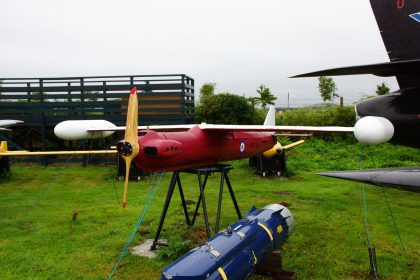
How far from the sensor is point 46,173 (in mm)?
17188

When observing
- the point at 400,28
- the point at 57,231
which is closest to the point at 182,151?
the point at 57,231

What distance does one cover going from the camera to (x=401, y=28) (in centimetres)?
932

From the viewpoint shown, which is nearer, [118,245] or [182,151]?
[182,151]

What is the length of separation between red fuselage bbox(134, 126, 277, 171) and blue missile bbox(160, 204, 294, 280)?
1.49 m

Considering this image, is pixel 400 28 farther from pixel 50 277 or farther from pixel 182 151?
pixel 50 277

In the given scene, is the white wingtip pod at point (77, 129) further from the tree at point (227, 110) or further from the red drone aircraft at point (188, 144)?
the tree at point (227, 110)

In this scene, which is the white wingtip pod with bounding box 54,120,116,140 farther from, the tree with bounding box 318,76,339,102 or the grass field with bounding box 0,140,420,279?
the tree with bounding box 318,76,339,102

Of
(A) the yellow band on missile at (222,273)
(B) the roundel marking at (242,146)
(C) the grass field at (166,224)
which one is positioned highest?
(B) the roundel marking at (242,146)

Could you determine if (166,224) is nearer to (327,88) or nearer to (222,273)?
(222,273)

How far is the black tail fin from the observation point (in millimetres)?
9055

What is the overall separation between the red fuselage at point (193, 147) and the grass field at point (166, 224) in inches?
74.2

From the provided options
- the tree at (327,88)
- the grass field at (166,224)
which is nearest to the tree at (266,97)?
the tree at (327,88)

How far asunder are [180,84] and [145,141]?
1306cm

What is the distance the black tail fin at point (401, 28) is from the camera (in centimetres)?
905
